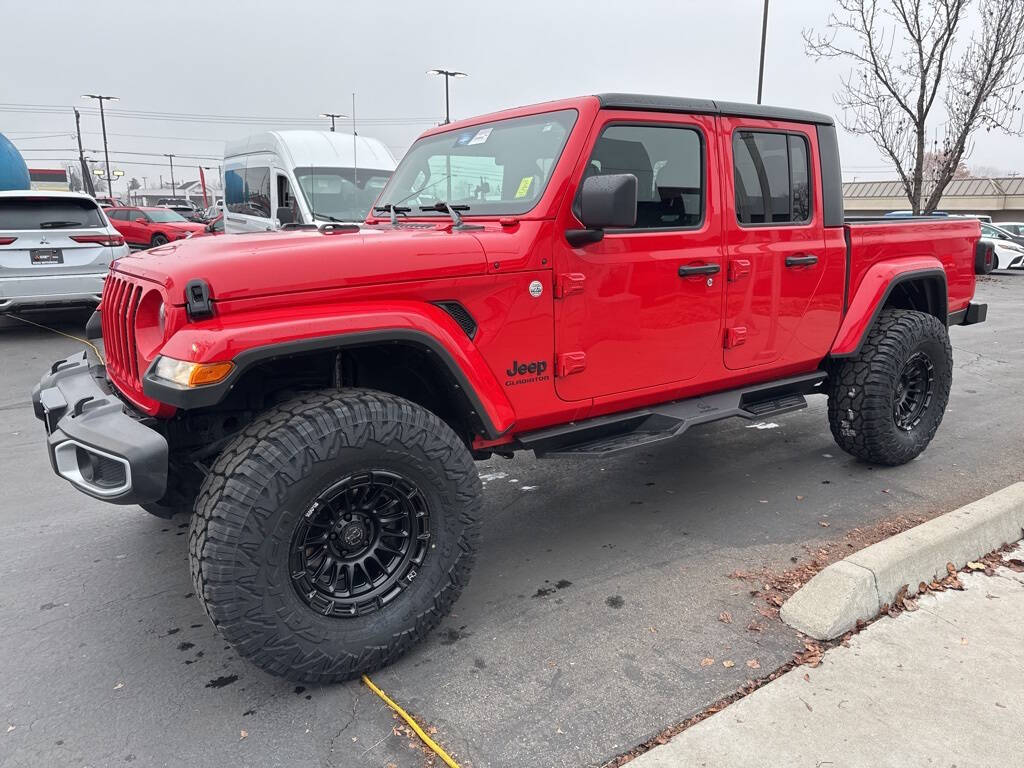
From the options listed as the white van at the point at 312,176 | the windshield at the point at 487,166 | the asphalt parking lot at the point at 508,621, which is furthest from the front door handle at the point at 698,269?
the white van at the point at 312,176

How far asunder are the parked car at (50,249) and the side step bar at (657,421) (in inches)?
291

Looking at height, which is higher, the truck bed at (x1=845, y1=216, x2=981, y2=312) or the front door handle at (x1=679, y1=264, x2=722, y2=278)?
the truck bed at (x1=845, y1=216, x2=981, y2=312)

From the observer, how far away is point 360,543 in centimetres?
→ 263

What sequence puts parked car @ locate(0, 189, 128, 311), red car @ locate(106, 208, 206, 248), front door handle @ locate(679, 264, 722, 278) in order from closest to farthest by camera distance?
front door handle @ locate(679, 264, 722, 278) → parked car @ locate(0, 189, 128, 311) → red car @ locate(106, 208, 206, 248)

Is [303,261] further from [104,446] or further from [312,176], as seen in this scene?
[312,176]

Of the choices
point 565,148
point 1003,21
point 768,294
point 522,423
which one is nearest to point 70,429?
point 522,423

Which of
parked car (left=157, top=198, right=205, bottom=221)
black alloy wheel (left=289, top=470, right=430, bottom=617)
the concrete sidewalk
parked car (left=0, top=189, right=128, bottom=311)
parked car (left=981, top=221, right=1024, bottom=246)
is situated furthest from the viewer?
parked car (left=157, top=198, right=205, bottom=221)

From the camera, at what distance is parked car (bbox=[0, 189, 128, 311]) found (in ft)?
27.2

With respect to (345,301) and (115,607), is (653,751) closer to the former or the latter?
(345,301)

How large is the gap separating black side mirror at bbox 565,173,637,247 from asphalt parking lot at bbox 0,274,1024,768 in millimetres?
1559

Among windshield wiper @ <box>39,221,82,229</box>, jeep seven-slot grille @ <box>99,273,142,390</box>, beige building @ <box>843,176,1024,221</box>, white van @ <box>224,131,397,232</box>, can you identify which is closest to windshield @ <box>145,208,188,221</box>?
white van @ <box>224,131,397,232</box>

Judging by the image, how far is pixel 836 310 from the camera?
4180 millimetres

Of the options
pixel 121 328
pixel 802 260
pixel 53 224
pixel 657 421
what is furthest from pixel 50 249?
pixel 802 260

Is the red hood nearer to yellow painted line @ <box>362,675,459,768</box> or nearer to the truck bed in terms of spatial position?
yellow painted line @ <box>362,675,459,768</box>
